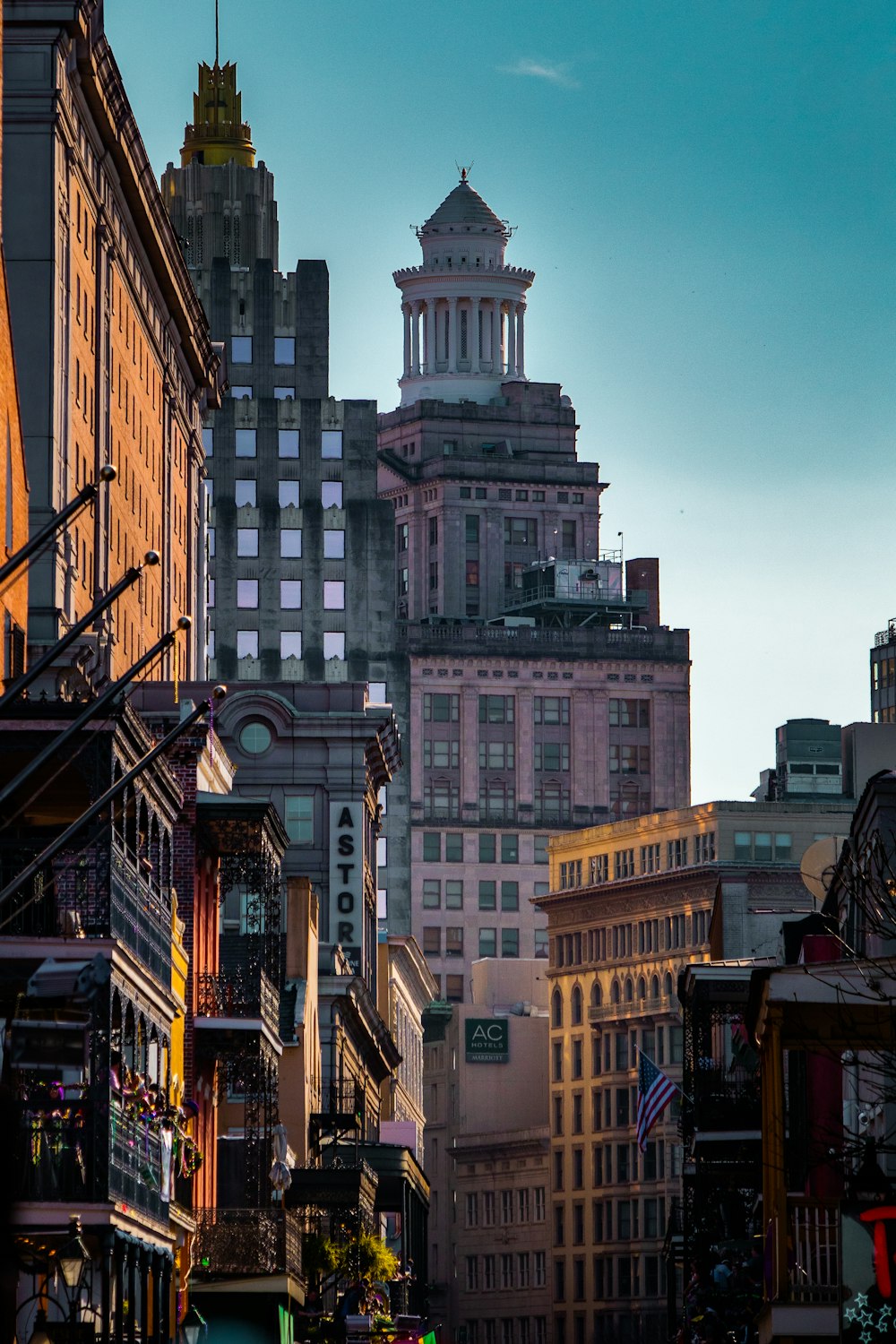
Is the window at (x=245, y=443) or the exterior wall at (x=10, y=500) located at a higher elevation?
the window at (x=245, y=443)

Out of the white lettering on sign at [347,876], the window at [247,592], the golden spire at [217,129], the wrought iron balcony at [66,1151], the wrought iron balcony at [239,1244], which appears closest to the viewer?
the wrought iron balcony at [66,1151]

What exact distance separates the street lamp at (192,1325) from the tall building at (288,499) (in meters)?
127

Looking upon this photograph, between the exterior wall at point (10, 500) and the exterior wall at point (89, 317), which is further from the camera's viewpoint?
the exterior wall at point (89, 317)

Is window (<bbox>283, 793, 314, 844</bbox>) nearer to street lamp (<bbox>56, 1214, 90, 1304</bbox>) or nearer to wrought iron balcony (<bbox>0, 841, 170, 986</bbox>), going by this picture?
wrought iron balcony (<bbox>0, 841, 170, 986</bbox>)

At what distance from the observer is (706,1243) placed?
67.7m

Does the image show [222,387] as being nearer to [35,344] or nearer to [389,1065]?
[389,1065]

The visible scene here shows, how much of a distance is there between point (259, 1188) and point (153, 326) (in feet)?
138

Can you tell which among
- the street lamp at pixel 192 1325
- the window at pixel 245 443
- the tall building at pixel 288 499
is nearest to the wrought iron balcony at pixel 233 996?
the street lamp at pixel 192 1325

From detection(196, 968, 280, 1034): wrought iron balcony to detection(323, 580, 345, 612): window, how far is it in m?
121

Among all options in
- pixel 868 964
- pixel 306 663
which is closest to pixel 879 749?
pixel 868 964

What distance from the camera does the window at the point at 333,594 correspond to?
600ft

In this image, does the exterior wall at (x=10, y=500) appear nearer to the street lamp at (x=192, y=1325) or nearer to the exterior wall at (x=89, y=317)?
the exterior wall at (x=89, y=317)

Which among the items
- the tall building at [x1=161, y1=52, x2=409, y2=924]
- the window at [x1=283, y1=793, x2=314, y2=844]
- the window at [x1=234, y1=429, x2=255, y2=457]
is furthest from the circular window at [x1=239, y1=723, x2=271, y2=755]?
the window at [x1=234, y1=429, x2=255, y2=457]

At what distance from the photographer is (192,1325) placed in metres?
53.1
